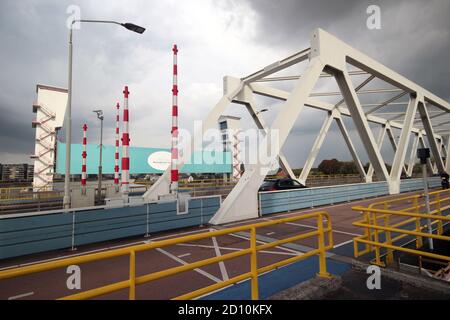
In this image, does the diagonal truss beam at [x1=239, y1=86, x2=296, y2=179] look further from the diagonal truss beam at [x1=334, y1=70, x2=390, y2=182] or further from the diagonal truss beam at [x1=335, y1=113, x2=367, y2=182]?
the diagonal truss beam at [x1=335, y1=113, x2=367, y2=182]

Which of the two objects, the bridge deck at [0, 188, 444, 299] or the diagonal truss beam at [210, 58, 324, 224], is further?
the diagonal truss beam at [210, 58, 324, 224]

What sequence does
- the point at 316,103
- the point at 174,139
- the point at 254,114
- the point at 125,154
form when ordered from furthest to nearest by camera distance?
the point at 316,103
the point at 254,114
the point at 174,139
the point at 125,154

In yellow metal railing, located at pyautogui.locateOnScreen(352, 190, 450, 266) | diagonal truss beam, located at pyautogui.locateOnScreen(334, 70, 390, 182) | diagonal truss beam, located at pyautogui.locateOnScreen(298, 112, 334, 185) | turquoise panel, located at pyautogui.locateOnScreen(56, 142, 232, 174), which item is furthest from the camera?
turquoise panel, located at pyautogui.locateOnScreen(56, 142, 232, 174)

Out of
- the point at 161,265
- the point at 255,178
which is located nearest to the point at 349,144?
the point at 255,178

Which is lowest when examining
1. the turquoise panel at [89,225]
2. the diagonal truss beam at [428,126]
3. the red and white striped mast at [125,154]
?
the turquoise panel at [89,225]

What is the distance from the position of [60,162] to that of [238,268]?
1234 inches

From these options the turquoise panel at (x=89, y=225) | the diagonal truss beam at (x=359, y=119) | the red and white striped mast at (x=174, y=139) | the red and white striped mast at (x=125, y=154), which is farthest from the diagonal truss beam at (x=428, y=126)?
the red and white striped mast at (x=125, y=154)

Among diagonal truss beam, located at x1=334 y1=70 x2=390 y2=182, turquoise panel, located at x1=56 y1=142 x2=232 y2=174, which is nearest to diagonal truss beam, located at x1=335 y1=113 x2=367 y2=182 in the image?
diagonal truss beam, located at x1=334 y1=70 x2=390 y2=182

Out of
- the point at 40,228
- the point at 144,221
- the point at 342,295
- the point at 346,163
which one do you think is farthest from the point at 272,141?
the point at 346,163

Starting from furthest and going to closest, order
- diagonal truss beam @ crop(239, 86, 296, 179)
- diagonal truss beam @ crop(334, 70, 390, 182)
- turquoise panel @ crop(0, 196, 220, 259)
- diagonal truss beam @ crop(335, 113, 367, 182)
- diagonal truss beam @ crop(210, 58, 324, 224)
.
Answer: diagonal truss beam @ crop(335, 113, 367, 182) < diagonal truss beam @ crop(239, 86, 296, 179) < diagonal truss beam @ crop(334, 70, 390, 182) < diagonal truss beam @ crop(210, 58, 324, 224) < turquoise panel @ crop(0, 196, 220, 259)

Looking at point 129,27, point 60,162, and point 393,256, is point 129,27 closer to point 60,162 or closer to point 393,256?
point 393,256

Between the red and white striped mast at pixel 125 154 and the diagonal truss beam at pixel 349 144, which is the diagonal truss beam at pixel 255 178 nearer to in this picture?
the red and white striped mast at pixel 125 154

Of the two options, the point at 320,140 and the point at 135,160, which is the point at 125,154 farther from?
the point at 135,160

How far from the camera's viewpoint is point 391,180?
20875mm
